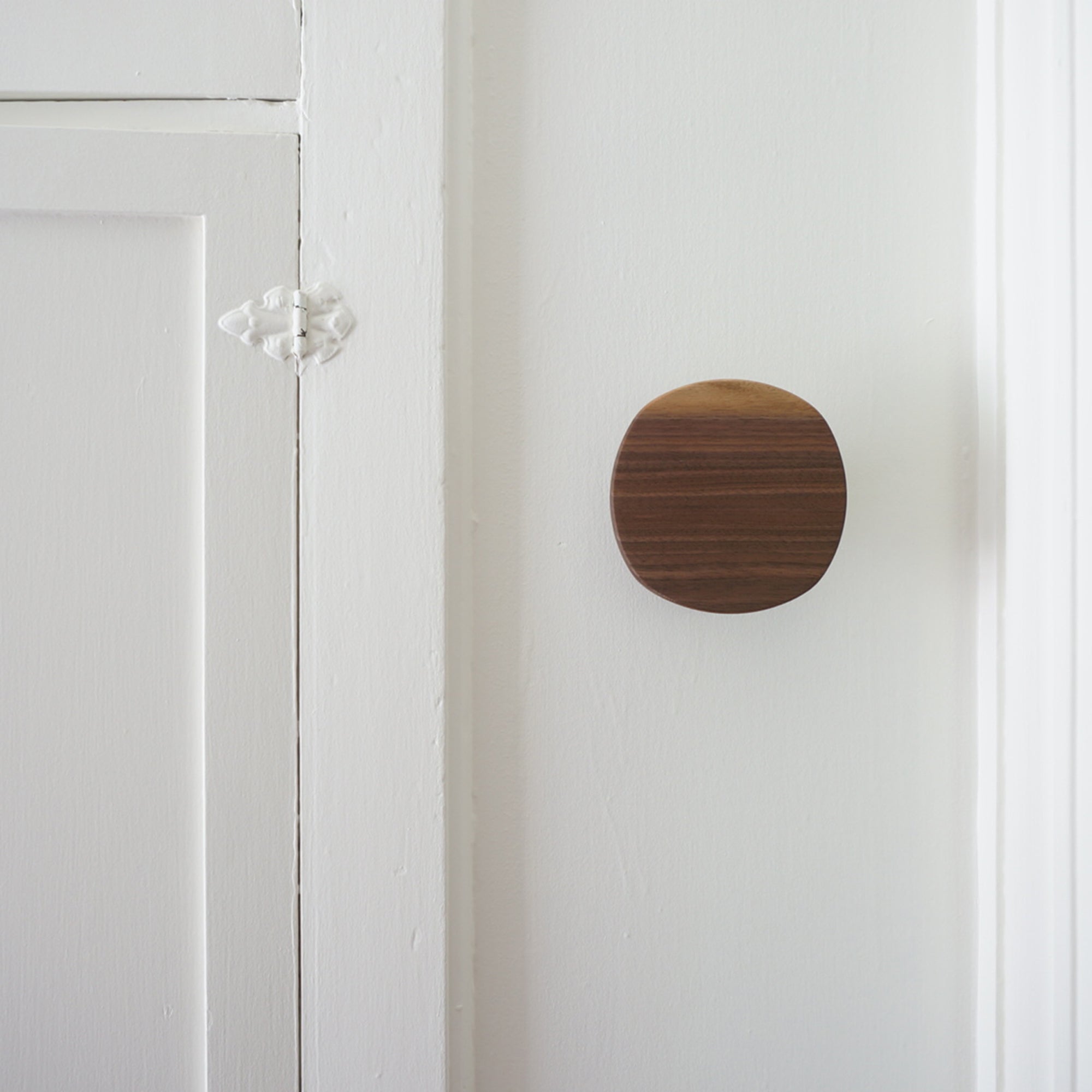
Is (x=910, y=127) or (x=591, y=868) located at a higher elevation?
(x=910, y=127)

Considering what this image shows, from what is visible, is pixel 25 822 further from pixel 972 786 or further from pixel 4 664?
pixel 972 786

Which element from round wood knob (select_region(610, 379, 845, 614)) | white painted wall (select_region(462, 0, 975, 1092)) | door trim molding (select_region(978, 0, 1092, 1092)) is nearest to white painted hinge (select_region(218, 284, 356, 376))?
white painted wall (select_region(462, 0, 975, 1092))

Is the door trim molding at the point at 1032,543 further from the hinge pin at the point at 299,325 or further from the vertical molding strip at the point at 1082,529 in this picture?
the hinge pin at the point at 299,325

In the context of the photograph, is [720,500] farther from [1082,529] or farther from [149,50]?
[149,50]

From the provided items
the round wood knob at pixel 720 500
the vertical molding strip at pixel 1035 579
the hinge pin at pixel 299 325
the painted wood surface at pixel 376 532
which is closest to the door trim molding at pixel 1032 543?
the vertical molding strip at pixel 1035 579

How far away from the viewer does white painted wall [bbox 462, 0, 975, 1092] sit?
613 mm

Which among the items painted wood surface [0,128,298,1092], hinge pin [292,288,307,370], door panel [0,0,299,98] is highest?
door panel [0,0,299,98]

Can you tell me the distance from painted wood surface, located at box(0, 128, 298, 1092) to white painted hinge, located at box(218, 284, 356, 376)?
17mm

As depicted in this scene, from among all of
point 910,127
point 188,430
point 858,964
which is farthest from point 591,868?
point 910,127

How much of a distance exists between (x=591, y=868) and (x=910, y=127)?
0.72 meters

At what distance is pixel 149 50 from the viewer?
0.58m

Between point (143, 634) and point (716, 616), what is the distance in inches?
19.4

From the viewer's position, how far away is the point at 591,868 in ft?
2.01

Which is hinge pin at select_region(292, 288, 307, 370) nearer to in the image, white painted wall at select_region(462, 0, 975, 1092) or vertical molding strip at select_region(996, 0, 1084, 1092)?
white painted wall at select_region(462, 0, 975, 1092)
